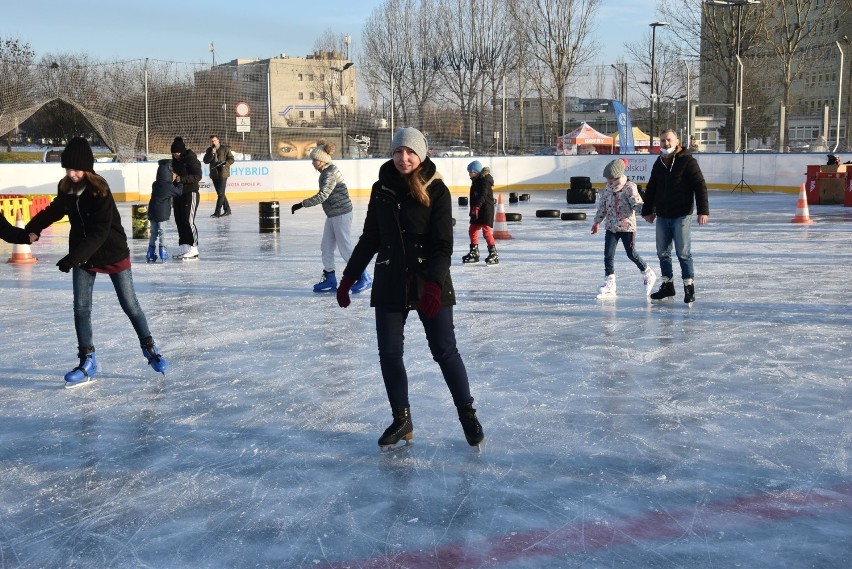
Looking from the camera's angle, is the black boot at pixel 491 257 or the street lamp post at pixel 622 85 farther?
the street lamp post at pixel 622 85

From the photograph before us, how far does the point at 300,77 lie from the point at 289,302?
70.1 ft

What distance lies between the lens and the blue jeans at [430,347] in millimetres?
4230

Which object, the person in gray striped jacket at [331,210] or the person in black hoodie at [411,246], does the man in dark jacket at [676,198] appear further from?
the person in black hoodie at [411,246]

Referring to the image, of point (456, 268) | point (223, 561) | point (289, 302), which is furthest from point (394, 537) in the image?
point (456, 268)

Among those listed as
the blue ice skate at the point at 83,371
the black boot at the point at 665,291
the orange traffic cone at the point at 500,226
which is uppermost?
the orange traffic cone at the point at 500,226

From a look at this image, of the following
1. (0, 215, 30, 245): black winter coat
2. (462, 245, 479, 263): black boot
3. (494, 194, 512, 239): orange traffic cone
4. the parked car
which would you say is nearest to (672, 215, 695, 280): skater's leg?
(462, 245, 479, 263): black boot

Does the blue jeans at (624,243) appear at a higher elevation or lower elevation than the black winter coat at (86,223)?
lower

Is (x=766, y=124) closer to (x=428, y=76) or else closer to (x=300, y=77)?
(x=428, y=76)

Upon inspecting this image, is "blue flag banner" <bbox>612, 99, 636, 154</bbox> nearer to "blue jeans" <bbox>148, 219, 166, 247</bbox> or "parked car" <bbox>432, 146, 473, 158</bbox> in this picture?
"parked car" <bbox>432, 146, 473, 158</bbox>

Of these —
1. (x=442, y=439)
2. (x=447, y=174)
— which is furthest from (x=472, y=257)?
(x=447, y=174)

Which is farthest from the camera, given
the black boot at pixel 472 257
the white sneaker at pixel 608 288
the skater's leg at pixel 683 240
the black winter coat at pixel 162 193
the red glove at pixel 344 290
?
the black boot at pixel 472 257

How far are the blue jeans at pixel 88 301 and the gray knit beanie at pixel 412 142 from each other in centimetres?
230

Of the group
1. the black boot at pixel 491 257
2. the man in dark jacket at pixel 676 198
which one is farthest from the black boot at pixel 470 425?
the black boot at pixel 491 257

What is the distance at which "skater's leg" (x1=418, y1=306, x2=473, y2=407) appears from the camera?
423 centimetres
